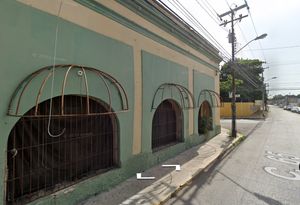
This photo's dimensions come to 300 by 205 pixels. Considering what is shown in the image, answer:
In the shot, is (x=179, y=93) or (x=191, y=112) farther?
(x=191, y=112)

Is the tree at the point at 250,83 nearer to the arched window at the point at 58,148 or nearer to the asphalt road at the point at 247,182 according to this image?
the asphalt road at the point at 247,182

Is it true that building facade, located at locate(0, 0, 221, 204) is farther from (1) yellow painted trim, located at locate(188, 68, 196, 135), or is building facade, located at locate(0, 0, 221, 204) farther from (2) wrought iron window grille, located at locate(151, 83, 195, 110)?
(1) yellow painted trim, located at locate(188, 68, 196, 135)

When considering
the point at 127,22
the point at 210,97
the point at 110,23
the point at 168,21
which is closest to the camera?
the point at 110,23

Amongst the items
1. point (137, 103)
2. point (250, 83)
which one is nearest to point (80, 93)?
point (137, 103)

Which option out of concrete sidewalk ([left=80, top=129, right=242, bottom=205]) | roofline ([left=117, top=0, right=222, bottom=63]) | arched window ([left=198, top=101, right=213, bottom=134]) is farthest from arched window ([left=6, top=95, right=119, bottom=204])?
arched window ([left=198, top=101, right=213, bottom=134])

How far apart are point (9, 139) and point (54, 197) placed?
132 cm

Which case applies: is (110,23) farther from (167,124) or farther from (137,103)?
(167,124)

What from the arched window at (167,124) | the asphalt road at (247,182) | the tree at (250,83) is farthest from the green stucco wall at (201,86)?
the tree at (250,83)

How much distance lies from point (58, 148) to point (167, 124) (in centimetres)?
552

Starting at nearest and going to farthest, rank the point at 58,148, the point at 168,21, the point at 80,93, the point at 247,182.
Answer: the point at 58,148, the point at 80,93, the point at 247,182, the point at 168,21

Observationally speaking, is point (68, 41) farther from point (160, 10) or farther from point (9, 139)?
point (160, 10)

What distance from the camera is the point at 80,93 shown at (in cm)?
530

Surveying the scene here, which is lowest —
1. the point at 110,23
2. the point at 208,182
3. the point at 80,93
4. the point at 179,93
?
the point at 208,182

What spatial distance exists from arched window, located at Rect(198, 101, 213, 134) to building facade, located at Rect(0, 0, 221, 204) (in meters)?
4.27
